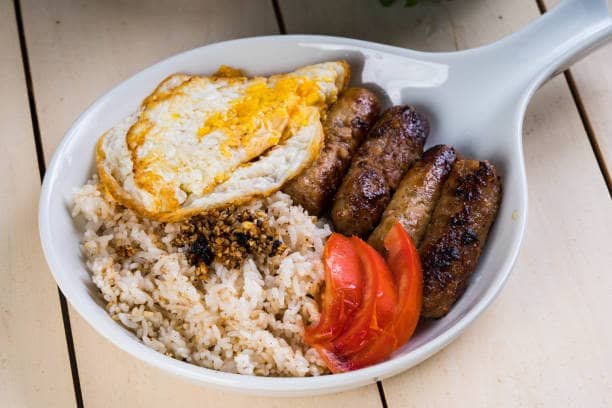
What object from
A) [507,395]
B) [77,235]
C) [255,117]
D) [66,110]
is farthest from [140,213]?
[507,395]

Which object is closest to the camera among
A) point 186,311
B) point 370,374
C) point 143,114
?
point 370,374

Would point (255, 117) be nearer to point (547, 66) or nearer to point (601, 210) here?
point (547, 66)

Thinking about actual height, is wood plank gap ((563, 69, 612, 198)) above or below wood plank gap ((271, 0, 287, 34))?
below

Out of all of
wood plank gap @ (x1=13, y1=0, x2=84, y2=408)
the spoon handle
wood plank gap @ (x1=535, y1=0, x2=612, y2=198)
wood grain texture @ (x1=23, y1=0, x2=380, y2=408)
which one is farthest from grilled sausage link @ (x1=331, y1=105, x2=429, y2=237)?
wood plank gap @ (x1=13, y1=0, x2=84, y2=408)

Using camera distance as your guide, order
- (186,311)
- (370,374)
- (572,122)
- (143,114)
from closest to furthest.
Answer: (370,374)
(186,311)
(143,114)
(572,122)

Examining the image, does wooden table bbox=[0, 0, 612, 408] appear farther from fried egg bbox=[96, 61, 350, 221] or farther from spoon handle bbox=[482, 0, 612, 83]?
fried egg bbox=[96, 61, 350, 221]

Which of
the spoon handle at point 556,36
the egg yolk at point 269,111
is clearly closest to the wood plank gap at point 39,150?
the egg yolk at point 269,111

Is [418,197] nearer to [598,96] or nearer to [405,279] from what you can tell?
[405,279]
